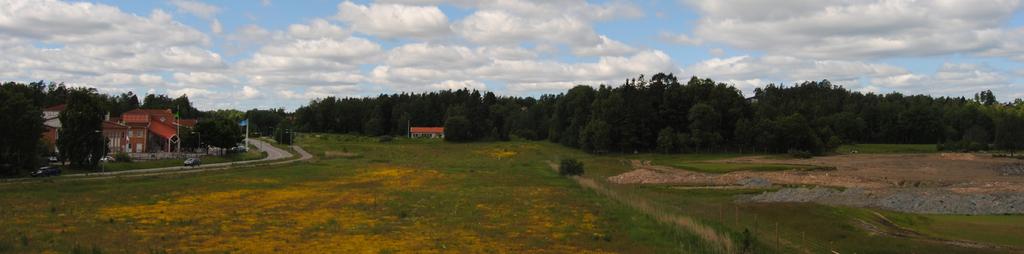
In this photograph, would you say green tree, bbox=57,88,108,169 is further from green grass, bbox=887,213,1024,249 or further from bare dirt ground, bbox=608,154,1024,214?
green grass, bbox=887,213,1024,249

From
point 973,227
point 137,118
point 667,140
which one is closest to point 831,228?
point 973,227

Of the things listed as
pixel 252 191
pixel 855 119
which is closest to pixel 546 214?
pixel 252 191

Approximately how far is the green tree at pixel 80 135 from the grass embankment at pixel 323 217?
13146 mm

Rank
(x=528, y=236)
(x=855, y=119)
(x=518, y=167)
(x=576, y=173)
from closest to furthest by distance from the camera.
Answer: (x=528, y=236) < (x=576, y=173) < (x=518, y=167) < (x=855, y=119)

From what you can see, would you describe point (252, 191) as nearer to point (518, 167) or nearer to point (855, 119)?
point (518, 167)

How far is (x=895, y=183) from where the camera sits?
7012cm

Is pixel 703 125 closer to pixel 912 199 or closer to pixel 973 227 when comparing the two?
pixel 912 199

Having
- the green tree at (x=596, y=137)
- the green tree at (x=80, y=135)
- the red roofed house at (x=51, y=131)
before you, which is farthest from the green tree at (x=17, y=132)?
the green tree at (x=596, y=137)

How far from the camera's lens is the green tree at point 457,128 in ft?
575

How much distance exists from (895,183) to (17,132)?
78.6 m

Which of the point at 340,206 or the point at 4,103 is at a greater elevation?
the point at 4,103

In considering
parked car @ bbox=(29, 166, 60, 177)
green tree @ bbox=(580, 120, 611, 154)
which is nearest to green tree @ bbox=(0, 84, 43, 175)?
parked car @ bbox=(29, 166, 60, 177)

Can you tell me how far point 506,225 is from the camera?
37.5 meters

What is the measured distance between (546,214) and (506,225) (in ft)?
17.9
